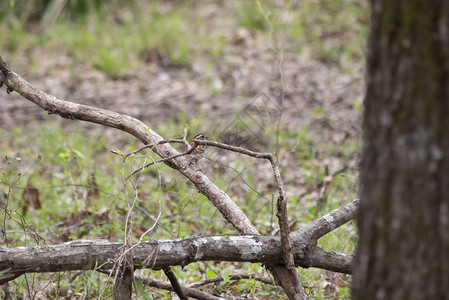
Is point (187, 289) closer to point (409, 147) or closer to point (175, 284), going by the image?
point (175, 284)

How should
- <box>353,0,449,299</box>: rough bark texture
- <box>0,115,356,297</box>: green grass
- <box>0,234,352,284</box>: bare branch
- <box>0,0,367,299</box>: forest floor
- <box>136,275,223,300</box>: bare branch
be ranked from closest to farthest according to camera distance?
1. <box>353,0,449,299</box>: rough bark texture
2. <box>0,234,352,284</box>: bare branch
3. <box>136,275,223,300</box>: bare branch
4. <box>0,115,356,297</box>: green grass
5. <box>0,0,367,299</box>: forest floor

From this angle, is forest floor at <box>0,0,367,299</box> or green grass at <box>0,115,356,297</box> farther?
forest floor at <box>0,0,367,299</box>

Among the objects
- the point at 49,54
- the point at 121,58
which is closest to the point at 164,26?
the point at 121,58

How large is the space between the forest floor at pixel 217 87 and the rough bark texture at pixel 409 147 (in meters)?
2.13

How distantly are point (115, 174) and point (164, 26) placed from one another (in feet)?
12.2

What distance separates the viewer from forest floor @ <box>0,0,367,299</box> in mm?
4473

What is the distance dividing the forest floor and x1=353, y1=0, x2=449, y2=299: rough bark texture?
2126 millimetres

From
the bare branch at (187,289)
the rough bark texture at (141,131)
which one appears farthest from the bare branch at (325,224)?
the bare branch at (187,289)

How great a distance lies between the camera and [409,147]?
4.58ft

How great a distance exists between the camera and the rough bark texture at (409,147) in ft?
4.49

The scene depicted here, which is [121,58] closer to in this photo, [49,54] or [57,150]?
[49,54]

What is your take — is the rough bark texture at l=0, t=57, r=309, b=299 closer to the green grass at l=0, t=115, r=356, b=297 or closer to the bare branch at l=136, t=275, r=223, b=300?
the green grass at l=0, t=115, r=356, b=297

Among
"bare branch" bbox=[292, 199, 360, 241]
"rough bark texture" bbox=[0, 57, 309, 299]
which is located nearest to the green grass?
"rough bark texture" bbox=[0, 57, 309, 299]

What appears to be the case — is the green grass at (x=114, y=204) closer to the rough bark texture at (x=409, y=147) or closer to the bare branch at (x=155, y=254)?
the bare branch at (x=155, y=254)
